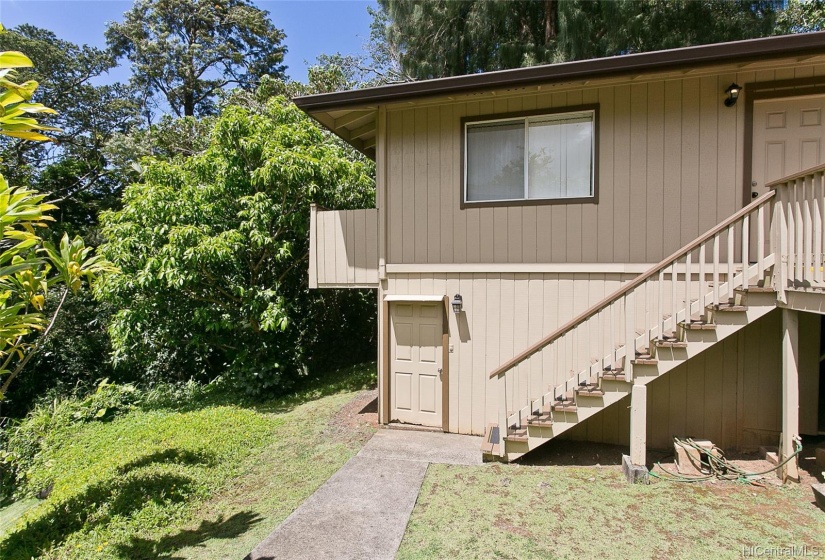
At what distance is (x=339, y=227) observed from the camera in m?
6.28

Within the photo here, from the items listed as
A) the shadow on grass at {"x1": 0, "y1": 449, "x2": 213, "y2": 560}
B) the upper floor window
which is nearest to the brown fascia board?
the upper floor window

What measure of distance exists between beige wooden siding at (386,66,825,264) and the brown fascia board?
460 millimetres

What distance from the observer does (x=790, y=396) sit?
13.3 feet

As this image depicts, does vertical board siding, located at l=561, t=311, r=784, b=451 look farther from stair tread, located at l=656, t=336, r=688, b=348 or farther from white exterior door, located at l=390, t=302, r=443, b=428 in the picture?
white exterior door, located at l=390, t=302, r=443, b=428

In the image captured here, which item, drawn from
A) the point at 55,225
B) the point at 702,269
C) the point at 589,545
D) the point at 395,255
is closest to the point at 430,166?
the point at 395,255

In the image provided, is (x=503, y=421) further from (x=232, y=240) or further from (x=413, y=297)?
(x=232, y=240)

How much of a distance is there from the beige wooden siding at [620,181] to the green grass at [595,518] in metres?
2.57

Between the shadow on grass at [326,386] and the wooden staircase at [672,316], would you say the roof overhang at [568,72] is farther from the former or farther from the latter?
the shadow on grass at [326,386]

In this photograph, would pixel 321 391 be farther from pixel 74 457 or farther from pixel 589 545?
pixel 589 545

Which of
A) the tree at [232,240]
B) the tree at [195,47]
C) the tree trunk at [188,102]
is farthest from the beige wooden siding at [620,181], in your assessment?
the tree trunk at [188,102]

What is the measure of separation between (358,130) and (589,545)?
6.38 metres

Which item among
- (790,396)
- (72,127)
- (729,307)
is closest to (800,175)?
(729,307)

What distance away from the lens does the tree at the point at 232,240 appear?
7.31 meters

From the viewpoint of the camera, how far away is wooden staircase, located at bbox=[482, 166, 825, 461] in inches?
156
